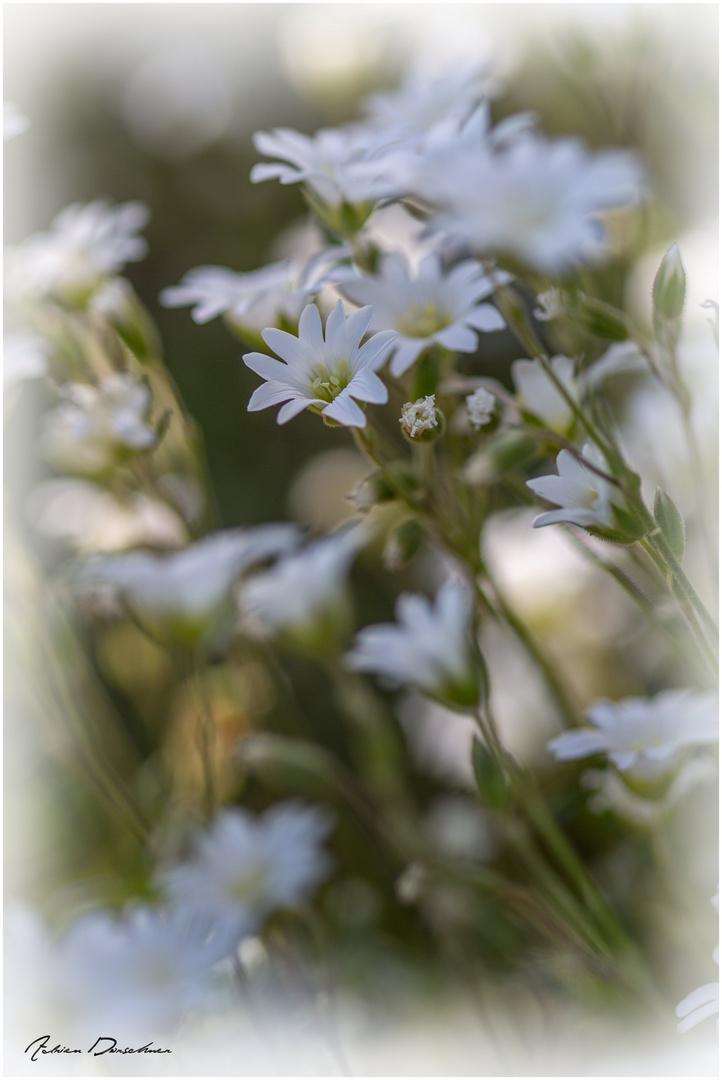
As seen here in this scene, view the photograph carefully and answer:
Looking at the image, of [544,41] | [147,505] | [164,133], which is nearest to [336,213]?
[147,505]

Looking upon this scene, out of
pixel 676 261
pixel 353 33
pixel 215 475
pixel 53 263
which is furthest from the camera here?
pixel 215 475

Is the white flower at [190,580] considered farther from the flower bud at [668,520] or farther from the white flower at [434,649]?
the flower bud at [668,520]

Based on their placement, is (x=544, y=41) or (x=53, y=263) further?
(x=544, y=41)

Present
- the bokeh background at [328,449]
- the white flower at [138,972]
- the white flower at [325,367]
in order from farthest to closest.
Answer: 1. the bokeh background at [328,449]
2. the white flower at [138,972]
3. the white flower at [325,367]

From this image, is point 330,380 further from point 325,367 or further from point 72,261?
point 72,261

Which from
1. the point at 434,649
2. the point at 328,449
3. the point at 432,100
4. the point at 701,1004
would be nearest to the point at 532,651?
the point at 434,649

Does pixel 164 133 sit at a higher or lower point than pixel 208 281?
higher

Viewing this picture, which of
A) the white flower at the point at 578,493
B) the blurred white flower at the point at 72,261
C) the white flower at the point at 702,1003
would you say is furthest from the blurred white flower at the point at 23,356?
the white flower at the point at 702,1003

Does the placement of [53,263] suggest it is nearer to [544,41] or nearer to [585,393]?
[585,393]
